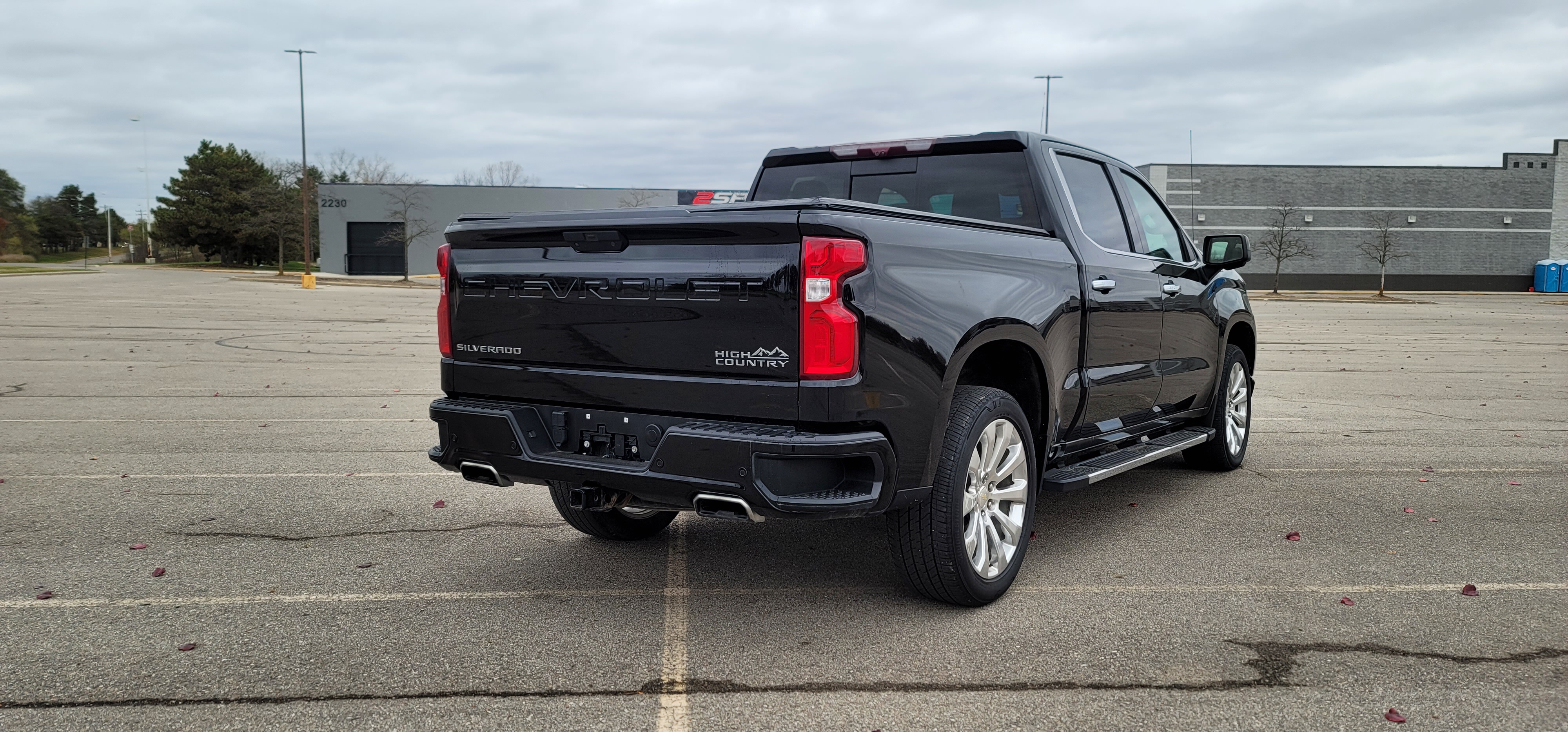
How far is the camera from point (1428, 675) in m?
3.52

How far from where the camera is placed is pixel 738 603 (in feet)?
14.1

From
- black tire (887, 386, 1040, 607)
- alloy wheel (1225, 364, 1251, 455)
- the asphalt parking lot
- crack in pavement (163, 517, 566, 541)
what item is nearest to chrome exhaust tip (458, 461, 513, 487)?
the asphalt parking lot

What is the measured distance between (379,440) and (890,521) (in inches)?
204

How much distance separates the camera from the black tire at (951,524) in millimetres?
3934

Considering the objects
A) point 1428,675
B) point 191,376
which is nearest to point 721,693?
point 1428,675

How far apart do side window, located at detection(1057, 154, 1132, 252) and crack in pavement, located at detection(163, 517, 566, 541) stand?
3.01m

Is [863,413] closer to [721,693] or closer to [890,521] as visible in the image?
[890,521]

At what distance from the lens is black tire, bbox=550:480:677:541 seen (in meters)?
5.01

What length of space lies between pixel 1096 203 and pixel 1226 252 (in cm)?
132

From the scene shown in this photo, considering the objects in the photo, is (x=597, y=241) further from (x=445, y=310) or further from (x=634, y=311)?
(x=445, y=310)

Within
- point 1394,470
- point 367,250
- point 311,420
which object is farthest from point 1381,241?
point 311,420

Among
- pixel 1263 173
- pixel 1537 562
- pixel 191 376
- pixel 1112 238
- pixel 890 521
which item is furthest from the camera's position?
pixel 1263 173

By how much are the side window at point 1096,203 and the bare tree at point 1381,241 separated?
6033cm

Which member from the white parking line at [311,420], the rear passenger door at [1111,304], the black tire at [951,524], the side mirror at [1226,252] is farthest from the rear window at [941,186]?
the white parking line at [311,420]
